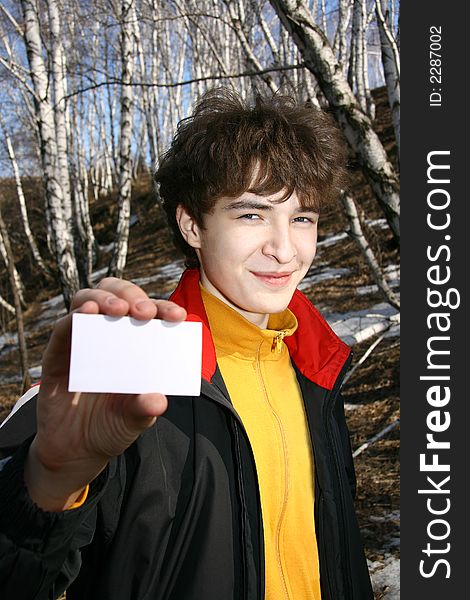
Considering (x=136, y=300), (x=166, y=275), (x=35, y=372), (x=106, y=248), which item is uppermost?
(x=106, y=248)

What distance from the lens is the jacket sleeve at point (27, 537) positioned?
2.95 ft

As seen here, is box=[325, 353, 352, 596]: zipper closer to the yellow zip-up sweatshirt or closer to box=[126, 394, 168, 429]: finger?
the yellow zip-up sweatshirt

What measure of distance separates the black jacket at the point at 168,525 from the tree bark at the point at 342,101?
164 centimetres

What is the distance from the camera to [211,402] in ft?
4.20

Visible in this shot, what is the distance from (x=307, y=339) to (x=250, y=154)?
1.85 feet

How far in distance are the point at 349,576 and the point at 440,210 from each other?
4.49 ft

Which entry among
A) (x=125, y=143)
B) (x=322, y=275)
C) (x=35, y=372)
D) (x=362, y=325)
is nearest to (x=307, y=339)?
(x=362, y=325)

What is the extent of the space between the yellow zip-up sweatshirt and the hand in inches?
20.8

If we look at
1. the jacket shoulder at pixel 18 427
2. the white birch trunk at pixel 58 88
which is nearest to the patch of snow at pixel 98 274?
the white birch trunk at pixel 58 88

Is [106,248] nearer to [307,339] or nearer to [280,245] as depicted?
[307,339]

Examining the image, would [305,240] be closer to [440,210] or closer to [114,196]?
[440,210]

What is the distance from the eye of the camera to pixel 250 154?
54.9 inches

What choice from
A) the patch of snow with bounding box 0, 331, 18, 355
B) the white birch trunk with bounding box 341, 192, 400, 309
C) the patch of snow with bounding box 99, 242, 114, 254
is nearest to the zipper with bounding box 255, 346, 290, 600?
the white birch trunk with bounding box 341, 192, 400, 309

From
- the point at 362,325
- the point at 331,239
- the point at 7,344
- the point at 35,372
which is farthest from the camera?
the point at 7,344
